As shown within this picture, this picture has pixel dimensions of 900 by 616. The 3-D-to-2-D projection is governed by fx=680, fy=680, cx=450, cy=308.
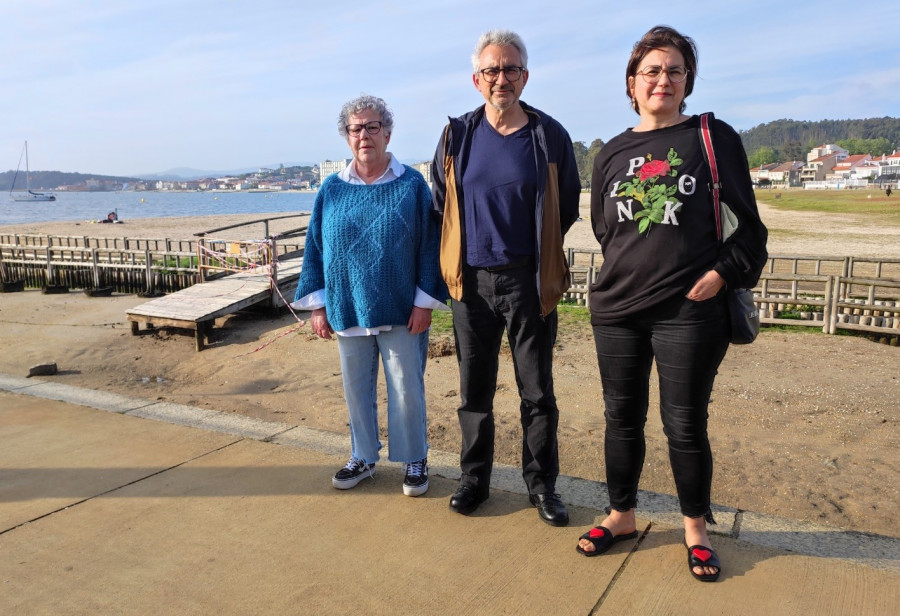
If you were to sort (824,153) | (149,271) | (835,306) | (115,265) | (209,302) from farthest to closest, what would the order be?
(824,153)
(115,265)
(149,271)
(209,302)
(835,306)

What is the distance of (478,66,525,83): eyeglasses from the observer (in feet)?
9.61

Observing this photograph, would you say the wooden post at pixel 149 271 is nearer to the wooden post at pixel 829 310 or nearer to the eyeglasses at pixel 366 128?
the wooden post at pixel 829 310

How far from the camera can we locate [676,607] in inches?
95.7

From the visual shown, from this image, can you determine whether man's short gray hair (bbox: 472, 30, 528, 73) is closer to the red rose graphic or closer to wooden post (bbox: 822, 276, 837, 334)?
the red rose graphic

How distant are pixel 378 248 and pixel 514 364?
0.87 m

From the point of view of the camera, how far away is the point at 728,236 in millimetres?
2518

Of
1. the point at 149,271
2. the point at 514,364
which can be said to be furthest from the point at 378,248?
the point at 149,271

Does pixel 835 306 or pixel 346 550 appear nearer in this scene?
pixel 346 550

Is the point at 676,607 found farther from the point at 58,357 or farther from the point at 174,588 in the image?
the point at 58,357

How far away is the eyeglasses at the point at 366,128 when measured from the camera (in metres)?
3.30

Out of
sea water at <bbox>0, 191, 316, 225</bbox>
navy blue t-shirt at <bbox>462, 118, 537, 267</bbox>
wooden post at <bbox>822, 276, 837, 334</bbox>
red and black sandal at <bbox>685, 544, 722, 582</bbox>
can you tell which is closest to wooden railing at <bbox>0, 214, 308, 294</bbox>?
wooden post at <bbox>822, 276, 837, 334</bbox>

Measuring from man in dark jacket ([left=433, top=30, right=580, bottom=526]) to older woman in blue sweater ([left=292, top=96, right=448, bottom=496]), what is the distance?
0.23m

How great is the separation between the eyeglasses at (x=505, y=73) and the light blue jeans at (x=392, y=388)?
1257 millimetres

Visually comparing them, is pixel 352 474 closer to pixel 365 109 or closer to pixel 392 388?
pixel 392 388
